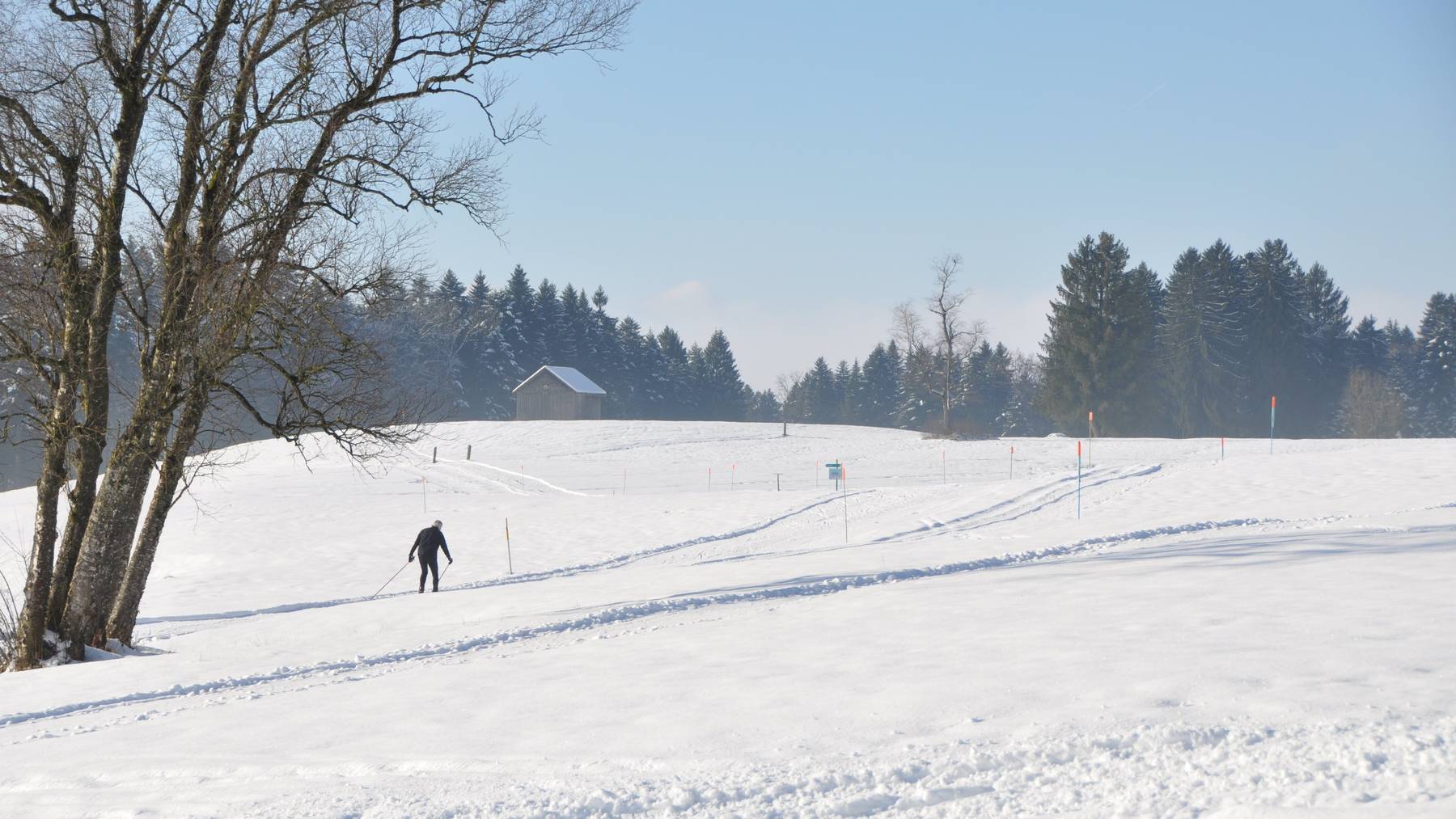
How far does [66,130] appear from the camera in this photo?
12430 millimetres

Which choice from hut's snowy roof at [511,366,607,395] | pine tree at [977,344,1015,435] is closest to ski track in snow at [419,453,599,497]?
hut's snowy roof at [511,366,607,395]

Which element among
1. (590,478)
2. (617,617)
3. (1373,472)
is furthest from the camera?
(590,478)

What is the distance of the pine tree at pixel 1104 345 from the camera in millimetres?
72625

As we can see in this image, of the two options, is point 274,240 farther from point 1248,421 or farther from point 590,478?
point 1248,421

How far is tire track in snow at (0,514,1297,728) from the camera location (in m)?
9.55

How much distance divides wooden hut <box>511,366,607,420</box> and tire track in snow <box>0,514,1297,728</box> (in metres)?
59.6

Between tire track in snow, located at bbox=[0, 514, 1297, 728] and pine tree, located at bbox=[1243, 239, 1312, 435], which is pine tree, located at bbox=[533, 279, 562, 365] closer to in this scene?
pine tree, located at bbox=[1243, 239, 1312, 435]

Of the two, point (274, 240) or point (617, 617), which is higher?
point (274, 240)

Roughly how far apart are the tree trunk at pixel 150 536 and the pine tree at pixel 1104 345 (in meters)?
66.4

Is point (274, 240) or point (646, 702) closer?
point (646, 702)

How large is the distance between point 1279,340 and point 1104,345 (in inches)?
653

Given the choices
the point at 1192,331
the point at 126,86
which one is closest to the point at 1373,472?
the point at 126,86

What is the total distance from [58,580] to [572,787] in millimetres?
10692

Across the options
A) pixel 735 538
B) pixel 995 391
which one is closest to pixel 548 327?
pixel 995 391
